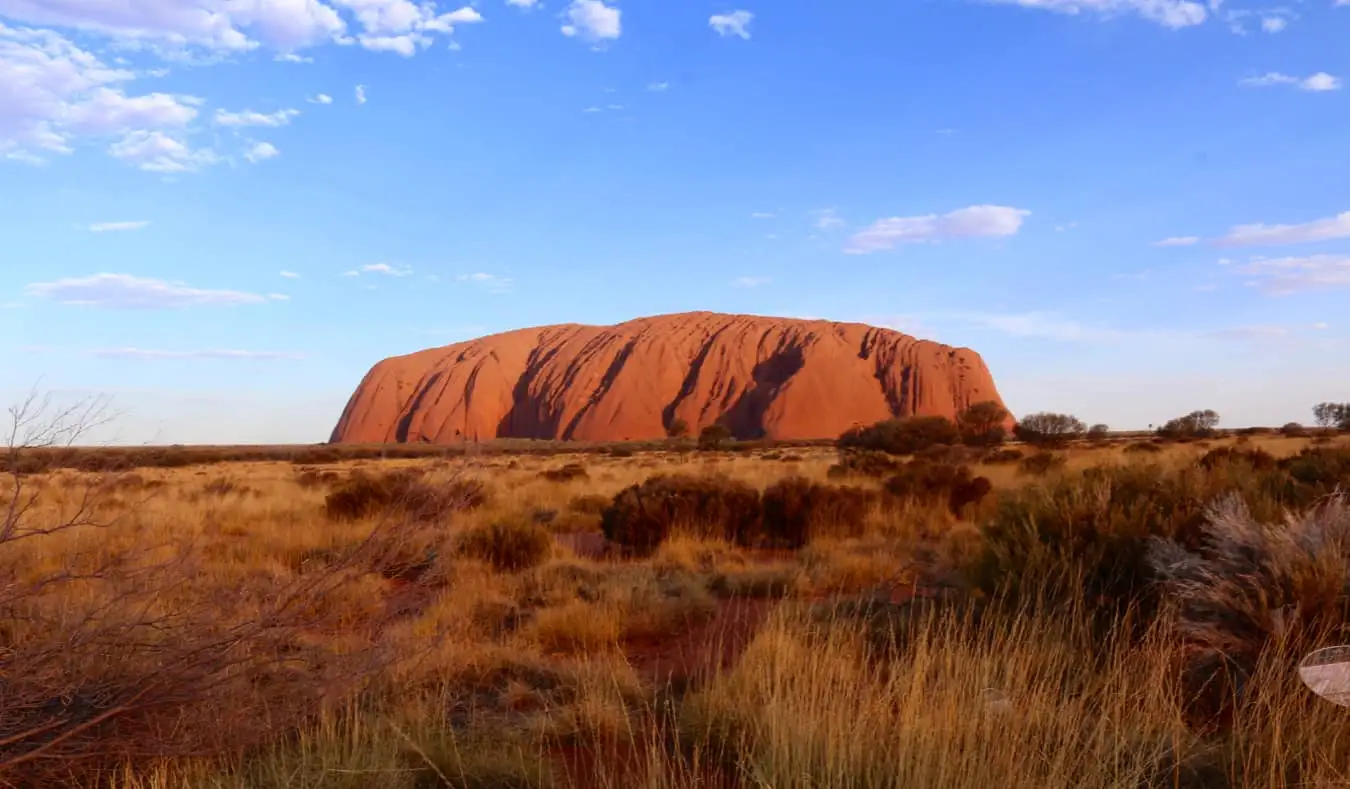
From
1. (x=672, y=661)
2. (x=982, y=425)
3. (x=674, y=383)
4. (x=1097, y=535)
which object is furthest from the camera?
(x=674, y=383)

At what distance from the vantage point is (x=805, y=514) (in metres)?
13.3

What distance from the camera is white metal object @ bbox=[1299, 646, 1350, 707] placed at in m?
3.75

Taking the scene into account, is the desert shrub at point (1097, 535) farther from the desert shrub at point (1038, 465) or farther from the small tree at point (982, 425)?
the small tree at point (982, 425)

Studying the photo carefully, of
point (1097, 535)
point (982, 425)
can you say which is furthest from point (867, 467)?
point (982, 425)

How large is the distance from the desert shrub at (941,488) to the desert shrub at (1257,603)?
32.8ft

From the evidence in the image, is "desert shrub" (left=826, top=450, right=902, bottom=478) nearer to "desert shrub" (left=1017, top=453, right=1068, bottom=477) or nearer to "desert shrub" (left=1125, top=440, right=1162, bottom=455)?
"desert shrub" (left=1017, top=453, right=1068, bottom=477)

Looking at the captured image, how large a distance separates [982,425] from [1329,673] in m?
48.2

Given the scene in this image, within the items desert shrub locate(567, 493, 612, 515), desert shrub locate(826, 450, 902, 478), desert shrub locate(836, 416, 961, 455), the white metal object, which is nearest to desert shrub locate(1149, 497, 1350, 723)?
the white metal object

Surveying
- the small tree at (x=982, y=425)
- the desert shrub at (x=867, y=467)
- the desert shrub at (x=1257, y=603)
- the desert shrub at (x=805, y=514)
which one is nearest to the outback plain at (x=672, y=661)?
the desert shrub at (x=1257, y=603)

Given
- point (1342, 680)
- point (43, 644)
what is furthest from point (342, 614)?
point (1342, 680)

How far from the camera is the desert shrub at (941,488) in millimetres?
15680

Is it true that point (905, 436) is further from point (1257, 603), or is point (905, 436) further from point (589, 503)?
point (1257, 603)

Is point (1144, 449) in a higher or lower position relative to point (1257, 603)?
higher

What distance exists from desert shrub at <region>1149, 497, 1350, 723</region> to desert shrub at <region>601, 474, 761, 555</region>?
768 centimetres
